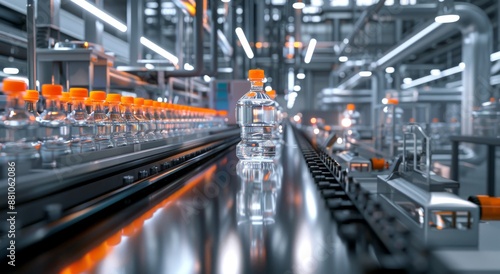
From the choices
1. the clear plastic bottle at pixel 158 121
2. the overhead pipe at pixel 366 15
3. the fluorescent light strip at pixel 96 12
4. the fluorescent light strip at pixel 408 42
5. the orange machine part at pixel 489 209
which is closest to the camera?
the orange machine part at pixel 489 209

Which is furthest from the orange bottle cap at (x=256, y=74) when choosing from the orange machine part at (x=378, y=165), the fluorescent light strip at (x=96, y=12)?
the fluorescent light strip at (x=96, y=12)

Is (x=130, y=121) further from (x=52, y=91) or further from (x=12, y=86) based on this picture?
(x=12, y=86)

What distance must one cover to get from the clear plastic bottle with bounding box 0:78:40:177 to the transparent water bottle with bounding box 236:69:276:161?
898 mm

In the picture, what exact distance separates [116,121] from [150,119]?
66 centimetres

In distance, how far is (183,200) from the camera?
4.19ft

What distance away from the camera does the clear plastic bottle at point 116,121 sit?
1.87 m

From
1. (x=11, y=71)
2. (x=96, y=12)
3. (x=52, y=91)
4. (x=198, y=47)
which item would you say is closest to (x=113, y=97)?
(x=52, y=91)

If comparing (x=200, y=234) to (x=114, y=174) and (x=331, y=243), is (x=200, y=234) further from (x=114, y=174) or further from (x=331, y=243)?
(x=114, y=174)

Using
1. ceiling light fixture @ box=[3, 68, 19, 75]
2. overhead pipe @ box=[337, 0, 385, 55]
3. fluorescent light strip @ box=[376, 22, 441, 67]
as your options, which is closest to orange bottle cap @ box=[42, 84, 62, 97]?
overhead pipe @ box=[337, 0, 385, 55]

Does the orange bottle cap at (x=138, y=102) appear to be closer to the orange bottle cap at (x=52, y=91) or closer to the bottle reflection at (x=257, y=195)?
the bottle reflection at (x=257, y=195)

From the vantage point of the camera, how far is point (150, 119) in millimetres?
2621

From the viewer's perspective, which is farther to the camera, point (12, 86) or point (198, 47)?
point (198, 47)

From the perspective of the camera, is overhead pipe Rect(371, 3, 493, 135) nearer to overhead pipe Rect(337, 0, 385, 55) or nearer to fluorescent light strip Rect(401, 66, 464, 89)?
overhead pipe Rect(337, 0, 385, 55)

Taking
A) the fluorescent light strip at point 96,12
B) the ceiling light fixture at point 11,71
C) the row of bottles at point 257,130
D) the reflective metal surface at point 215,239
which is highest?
the fluorescent light strip at point 96,12
